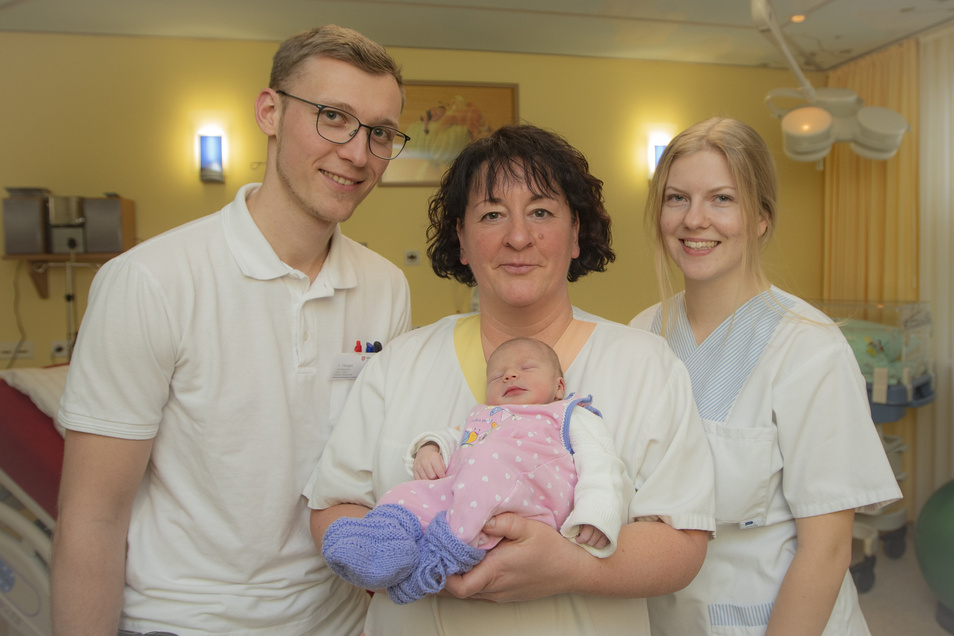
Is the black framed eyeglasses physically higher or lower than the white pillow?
higher

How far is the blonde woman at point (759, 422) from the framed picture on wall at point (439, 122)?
10.8 feet

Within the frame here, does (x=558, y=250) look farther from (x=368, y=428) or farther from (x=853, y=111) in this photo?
(x=853, y=111)

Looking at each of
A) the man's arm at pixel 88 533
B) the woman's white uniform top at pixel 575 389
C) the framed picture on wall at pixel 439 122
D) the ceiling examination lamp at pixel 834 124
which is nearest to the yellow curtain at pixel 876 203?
the ceiling examination lamp at pixel 834 124

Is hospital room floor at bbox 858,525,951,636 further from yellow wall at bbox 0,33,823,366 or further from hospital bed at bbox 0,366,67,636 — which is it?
hospital bed at bbox 0,366,67,636

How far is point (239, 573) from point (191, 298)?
0.60m

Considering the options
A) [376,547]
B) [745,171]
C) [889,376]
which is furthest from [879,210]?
[376,547]

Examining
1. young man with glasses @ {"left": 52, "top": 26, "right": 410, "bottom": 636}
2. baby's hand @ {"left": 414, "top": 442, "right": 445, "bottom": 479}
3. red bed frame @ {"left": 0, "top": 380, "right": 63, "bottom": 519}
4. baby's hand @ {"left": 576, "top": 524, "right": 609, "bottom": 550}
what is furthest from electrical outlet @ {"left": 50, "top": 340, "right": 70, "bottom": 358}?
baby's hand @ {"left": 576, "top": 524, "right": 609, "bottom": 550}

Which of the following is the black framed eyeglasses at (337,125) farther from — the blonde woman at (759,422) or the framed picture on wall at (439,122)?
the framed picture on wall at (439,122)

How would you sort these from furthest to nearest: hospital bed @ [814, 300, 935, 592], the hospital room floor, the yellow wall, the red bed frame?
the yellow wall < hospital bed @ [814, 300, 935, 592] < the hospital room floor < the red bed frame

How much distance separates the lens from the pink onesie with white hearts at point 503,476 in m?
0.99

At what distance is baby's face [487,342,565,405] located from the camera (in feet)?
3.98

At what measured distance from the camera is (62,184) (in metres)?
4.30

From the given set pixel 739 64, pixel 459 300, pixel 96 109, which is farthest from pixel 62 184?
pixel 739 64

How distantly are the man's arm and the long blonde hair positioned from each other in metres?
1.36
